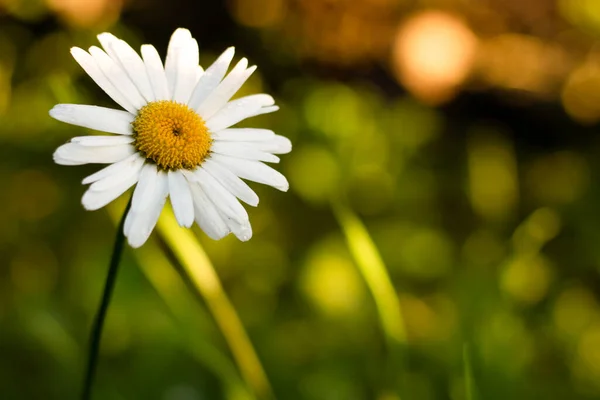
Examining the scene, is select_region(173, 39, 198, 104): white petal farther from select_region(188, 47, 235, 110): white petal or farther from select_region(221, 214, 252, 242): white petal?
select_region(221, 214, 252, 242): white petal

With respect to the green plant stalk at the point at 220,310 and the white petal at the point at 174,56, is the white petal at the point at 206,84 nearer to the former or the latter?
the white petal at the point at 174,56

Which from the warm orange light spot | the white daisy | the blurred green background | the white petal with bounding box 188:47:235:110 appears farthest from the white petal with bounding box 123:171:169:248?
the warm orange light spot

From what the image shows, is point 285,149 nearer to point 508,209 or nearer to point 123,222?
point 123,222

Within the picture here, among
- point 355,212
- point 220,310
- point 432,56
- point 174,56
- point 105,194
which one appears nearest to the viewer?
point 105,194

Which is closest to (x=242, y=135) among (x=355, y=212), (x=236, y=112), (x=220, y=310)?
(x=236, y=112)

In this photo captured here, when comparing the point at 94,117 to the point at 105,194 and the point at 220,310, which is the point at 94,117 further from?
the point at 220,310

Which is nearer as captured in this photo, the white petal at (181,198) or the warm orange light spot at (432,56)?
the white petal at (181,198)

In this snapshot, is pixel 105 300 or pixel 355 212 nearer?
pixel 105 300

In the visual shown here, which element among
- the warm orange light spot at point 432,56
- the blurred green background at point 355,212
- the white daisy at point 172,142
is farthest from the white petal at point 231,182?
the warm orange light spot at point 432,56
